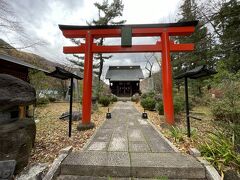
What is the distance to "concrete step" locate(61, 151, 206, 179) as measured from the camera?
116 inches

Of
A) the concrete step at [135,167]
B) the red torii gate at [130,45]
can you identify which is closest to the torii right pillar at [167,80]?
the red torii gate at [130,45]

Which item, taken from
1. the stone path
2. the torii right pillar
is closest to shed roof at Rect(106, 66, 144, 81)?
the torii right pillar

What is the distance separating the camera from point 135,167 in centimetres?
300

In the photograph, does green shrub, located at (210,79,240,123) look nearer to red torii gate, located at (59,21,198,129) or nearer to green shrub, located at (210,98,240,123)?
green shrub, located at (210,98,240,123)

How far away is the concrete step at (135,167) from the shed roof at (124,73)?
76.9ft

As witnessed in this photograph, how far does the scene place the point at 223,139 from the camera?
367 centimetres

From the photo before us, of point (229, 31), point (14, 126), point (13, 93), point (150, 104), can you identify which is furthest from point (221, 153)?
point (150, 104)

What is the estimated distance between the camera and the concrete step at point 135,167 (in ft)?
9.69

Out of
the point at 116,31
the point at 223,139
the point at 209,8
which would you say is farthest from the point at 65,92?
the point at 223,139

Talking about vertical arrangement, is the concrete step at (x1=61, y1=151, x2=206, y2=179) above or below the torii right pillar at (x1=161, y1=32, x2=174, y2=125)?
below

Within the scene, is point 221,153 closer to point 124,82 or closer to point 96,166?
point 96,166

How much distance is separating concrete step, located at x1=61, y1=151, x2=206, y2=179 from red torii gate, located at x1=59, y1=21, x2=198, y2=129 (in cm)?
279

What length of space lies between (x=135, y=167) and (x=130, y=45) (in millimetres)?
4436

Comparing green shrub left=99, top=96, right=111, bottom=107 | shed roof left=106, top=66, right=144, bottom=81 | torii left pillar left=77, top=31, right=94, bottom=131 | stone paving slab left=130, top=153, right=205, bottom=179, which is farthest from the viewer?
shed roof left=106, top=66, right=144, bottom=81
